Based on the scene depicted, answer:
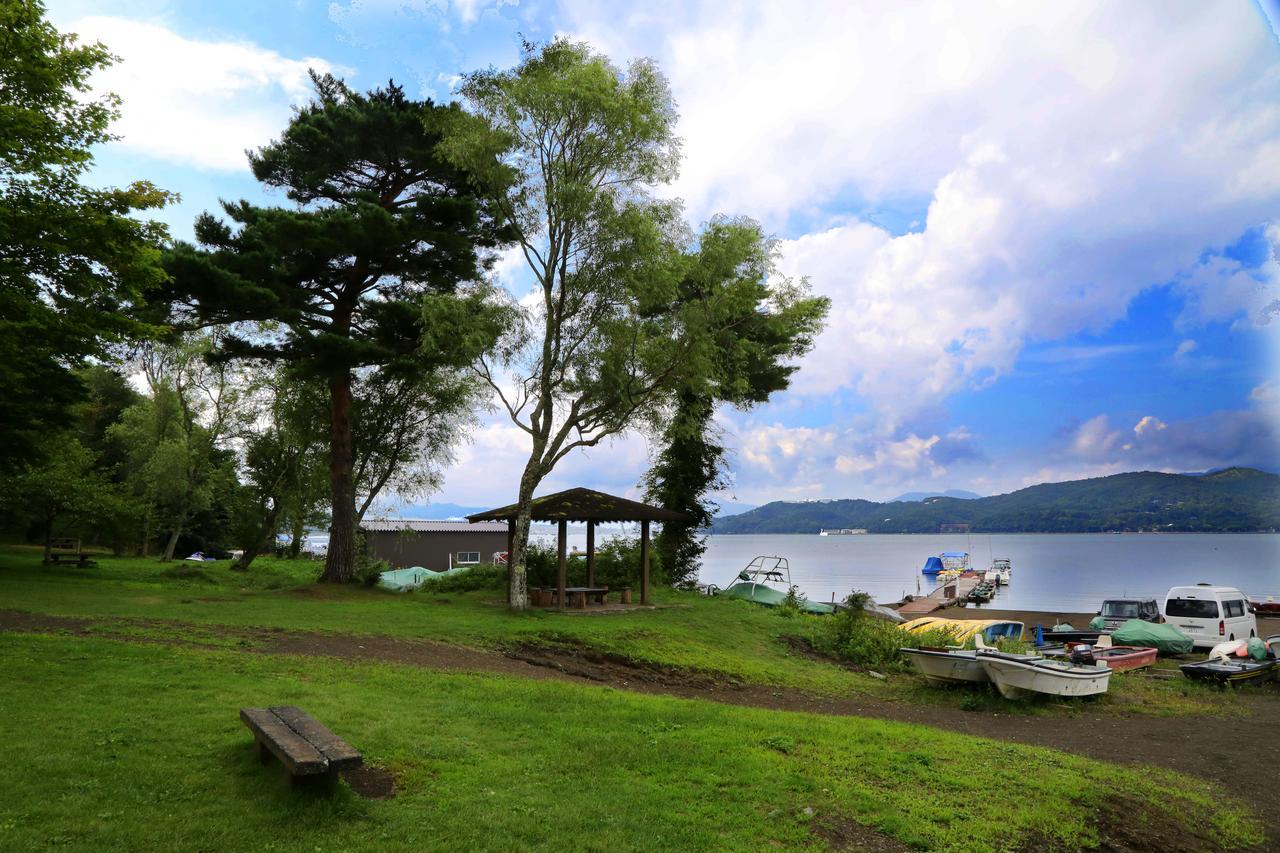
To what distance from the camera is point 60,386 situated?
869 inches

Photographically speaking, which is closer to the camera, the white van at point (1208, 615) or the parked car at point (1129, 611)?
the white van at point (1208, 615)

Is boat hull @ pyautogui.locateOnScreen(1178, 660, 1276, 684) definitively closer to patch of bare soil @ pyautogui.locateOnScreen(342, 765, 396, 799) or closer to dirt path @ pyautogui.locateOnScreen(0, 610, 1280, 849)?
dirt path @ pyautogui.locateOnScreen(0, 610, 1280, 849)

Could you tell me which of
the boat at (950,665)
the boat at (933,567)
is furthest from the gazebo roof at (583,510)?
the boat at (933,567)

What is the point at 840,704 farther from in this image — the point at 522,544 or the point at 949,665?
the point at 522,544

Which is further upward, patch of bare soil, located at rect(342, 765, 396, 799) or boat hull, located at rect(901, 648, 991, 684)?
patch of bare soil, located at rect(342, 765, 396, 799)

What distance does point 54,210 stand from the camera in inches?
489

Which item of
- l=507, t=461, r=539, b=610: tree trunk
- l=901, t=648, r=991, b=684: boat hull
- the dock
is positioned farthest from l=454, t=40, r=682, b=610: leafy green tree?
the dock

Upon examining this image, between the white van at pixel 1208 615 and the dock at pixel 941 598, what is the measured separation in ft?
49.1

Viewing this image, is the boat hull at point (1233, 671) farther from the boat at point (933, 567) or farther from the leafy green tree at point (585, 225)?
the boat at point (933, 567)

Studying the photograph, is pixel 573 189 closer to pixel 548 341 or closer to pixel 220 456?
pixel 548 341

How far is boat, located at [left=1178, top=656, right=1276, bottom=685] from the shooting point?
54.2 ft

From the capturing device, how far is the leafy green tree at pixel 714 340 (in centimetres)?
2098

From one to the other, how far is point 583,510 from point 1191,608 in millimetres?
19018

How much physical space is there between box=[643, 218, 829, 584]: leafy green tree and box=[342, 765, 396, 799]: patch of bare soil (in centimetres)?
1520
